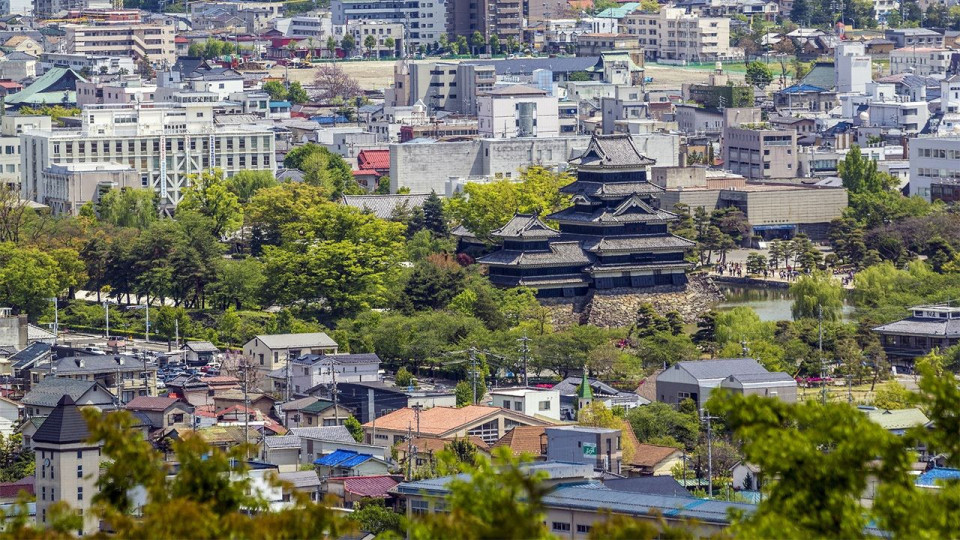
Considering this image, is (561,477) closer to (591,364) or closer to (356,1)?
(591,364)

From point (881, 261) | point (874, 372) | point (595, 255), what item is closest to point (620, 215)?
point (595, 255)

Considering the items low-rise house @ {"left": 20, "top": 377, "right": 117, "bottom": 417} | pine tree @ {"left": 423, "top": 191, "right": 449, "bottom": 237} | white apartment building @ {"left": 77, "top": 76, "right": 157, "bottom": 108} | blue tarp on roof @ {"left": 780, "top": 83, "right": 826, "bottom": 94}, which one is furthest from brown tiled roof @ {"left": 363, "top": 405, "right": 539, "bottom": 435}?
blue tarp on roof @ {"left": 780, "top": 83, "right": 826, "bottom": 94}

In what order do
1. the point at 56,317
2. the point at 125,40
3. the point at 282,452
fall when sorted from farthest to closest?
the point at 125,40 < the point at 56,317 < the point at 282,452

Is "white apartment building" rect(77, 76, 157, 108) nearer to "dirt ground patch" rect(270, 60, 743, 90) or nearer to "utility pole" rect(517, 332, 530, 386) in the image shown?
"dirt ground patch" rect(270, 60, 743, 90)

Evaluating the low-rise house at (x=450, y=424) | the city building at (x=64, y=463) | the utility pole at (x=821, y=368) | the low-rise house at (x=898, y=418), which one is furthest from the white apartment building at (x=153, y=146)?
the city building at (x=64, y=463)

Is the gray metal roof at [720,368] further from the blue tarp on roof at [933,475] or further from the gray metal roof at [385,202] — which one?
the gray metal roof at [385,202]

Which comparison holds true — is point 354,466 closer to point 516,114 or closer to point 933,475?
point 933,475

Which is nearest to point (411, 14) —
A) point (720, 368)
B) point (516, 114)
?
point (516, 114)
